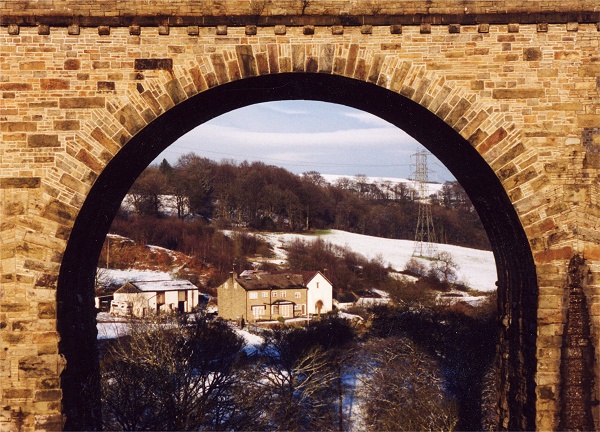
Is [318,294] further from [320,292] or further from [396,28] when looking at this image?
[396,28]

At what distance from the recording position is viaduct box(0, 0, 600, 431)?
7469 millimetres

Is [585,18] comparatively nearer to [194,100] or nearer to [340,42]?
[340,42]

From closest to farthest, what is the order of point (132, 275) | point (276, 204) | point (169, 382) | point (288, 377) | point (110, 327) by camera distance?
point (169, 382) → point (288, 377) → point (110, 327) → point (132, 275) → point (276, 204)

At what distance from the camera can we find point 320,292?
47375 mm

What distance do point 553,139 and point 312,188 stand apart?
6845 centimetres

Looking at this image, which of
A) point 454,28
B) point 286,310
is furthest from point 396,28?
point 286,310

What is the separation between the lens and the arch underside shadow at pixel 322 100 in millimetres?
7910

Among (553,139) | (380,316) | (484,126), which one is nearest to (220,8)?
(484,126)

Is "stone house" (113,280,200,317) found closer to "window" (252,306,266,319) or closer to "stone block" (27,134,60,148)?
"window" (252,306,266,319)

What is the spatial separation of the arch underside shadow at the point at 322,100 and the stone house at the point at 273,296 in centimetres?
3332

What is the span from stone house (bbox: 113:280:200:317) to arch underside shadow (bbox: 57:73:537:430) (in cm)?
3039

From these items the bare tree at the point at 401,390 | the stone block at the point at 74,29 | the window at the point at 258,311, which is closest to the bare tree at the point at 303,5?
the stone block at the point at 74,29

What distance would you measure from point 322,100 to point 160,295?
34.9 metres

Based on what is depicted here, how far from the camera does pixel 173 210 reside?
74500 mm
